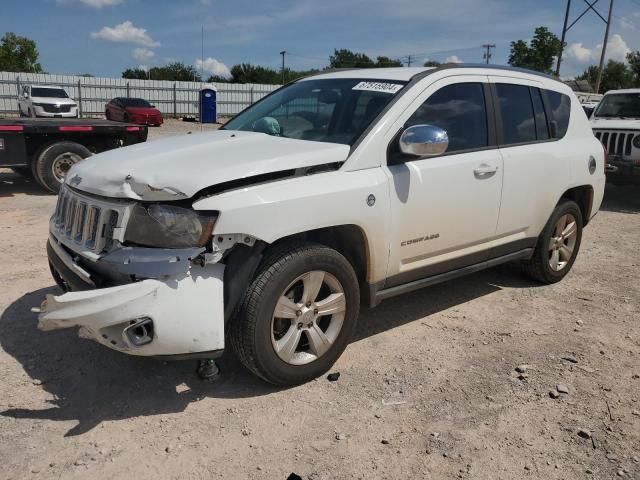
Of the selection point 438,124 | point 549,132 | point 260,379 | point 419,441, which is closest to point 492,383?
point 419,441

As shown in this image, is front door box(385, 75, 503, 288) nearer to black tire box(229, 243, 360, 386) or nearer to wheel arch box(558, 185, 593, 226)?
black tire box(229, 243, 360, 386)

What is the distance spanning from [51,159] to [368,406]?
24.3 ft

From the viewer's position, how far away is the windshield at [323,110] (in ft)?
11.9

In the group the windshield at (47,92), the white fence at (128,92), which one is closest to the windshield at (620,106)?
the windshield at (47,92)

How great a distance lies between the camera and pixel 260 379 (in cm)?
331

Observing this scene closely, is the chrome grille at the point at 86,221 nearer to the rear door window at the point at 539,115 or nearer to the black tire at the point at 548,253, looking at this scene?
the rear door window at the point at 539,115

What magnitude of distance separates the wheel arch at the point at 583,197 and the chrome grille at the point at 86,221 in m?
3.99

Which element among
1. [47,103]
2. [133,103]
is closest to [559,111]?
[47,103]

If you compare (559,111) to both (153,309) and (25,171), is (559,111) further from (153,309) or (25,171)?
(25,171)

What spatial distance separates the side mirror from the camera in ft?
10.9

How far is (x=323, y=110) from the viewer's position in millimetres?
3932

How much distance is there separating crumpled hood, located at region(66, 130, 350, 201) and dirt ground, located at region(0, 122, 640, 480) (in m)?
1.16

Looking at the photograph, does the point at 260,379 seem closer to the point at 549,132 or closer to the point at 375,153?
the point at 375,153

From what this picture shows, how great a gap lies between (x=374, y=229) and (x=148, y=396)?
1619 mm
